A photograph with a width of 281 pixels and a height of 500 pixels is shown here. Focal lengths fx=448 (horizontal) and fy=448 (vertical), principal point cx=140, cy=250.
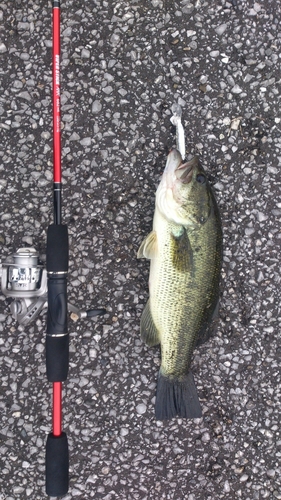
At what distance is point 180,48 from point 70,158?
3.03ft

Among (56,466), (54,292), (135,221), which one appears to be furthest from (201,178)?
(56,466)

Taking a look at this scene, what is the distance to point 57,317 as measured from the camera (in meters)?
2.17

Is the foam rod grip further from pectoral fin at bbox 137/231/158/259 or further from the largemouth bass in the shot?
pectoral fin at bbox 137/231/158/259

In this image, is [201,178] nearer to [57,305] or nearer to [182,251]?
[182,251]

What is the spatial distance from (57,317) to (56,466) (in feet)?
2.49

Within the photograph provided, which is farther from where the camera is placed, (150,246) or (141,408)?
(141,408)

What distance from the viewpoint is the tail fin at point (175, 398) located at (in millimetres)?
2479

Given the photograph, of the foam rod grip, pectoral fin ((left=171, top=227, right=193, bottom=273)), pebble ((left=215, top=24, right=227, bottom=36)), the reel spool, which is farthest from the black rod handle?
pebble ((left=215, top=24, right=227, bottom=36))

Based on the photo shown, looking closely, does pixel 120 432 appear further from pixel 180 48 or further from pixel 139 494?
pixel 180 48

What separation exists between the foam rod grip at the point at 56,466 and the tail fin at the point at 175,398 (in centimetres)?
55

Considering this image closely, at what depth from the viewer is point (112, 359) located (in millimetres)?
2623

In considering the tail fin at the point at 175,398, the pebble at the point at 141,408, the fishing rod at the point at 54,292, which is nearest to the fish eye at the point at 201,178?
the fishing rod at the point at 54,292

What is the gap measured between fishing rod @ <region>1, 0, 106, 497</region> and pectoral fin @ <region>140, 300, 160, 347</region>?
334mm

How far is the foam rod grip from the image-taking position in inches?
88.0
